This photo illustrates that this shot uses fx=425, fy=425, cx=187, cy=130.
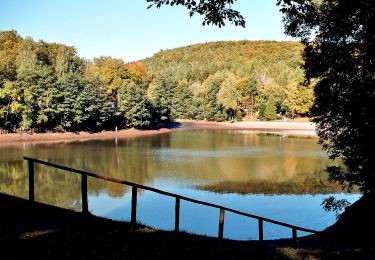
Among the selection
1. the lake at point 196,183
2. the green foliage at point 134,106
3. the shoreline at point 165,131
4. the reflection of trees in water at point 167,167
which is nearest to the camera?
the lake at point 196,183

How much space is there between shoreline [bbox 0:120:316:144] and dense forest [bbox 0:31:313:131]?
6.68 ft

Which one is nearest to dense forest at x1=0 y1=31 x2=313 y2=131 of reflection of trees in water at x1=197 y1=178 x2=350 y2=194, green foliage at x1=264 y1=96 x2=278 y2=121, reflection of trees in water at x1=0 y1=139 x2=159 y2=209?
green foliage at x1=264 y1=96 x2=278 y2=121

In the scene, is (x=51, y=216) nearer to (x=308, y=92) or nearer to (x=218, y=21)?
(x=218, y=21)

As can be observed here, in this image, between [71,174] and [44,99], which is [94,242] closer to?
[71,174]

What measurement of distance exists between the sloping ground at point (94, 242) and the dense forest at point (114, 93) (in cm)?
3390

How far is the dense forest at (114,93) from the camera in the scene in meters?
65.0

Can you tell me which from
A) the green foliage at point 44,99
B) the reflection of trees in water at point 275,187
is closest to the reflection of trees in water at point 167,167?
the reflection of trees in water at point 275,187

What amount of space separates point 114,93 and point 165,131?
61.1 ft

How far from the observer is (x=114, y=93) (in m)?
98.1

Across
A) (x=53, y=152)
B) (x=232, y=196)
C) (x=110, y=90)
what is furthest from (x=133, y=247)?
(x=110, y=90)

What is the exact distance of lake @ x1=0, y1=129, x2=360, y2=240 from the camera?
2266 cm

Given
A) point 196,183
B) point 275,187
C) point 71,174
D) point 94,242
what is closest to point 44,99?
point 71,174

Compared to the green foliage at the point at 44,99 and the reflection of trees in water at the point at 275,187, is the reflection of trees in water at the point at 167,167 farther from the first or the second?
the green foliage at the point at 44,99

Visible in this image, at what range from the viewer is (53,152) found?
165 ft
